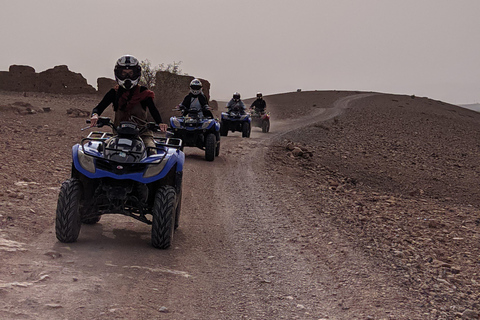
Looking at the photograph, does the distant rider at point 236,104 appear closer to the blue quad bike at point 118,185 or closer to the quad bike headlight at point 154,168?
the blue quad bike at point 118,185

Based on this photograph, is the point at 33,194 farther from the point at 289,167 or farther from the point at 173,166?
the point at 289,167

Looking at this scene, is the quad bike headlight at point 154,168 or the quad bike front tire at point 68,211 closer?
the quad bike front tire at point 68,211

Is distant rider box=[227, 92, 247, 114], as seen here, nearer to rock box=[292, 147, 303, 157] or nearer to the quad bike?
the quad bike

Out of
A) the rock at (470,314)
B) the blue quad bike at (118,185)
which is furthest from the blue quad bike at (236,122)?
the rock at (470,314)

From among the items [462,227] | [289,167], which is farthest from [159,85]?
[462,227]

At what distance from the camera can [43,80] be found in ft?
143

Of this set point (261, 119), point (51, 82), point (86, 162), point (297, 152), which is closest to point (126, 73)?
point (86, 162)

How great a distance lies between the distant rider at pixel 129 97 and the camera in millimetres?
7632

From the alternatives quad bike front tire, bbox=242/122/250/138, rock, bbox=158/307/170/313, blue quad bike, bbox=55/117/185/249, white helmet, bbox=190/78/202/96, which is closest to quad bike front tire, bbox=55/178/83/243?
blue quad bike, bbox=55/117/185/249

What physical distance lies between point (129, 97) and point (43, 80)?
38698mm

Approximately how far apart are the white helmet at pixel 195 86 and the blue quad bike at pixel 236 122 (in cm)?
872

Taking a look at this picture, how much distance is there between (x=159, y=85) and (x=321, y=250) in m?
22.3

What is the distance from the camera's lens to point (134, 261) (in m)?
6.48

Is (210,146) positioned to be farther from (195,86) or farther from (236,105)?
(236,105)
